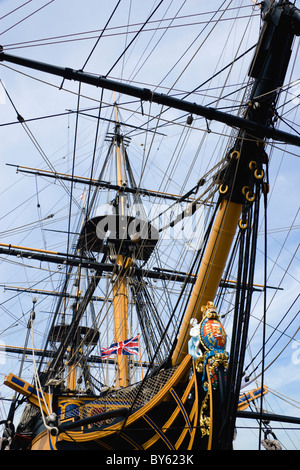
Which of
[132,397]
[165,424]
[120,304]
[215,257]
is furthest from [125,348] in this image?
[215,257]

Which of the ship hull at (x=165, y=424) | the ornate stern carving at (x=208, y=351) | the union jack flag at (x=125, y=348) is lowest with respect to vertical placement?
the ship hull at (x=165, y=424)

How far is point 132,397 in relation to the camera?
703 centimetres

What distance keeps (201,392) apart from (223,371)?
37 centimetres

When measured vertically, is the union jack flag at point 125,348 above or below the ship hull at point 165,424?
above

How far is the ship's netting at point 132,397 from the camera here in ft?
22.2

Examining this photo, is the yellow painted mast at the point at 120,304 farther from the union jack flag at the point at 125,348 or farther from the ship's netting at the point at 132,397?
the ship's netting at the point at 132,397

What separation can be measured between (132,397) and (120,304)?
24.9ft

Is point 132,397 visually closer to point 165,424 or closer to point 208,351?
point 165,424

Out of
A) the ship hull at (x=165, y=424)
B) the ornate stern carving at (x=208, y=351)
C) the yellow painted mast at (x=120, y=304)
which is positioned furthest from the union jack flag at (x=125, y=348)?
the ornate stern carving at (x=208, y=351)

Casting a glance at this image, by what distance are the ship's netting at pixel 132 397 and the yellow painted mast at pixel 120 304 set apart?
3.12m

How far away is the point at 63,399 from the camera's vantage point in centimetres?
859

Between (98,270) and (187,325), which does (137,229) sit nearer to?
(98,270)
